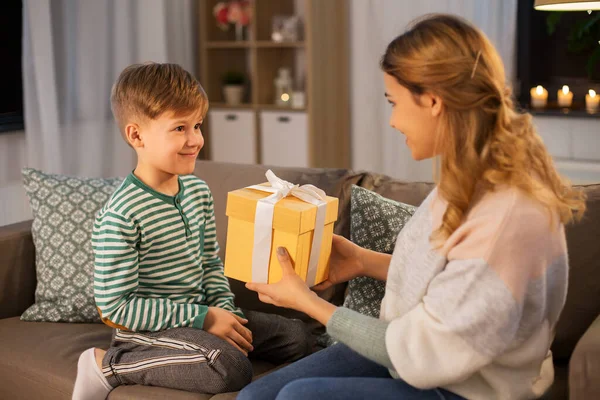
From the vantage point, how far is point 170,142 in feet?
6.09

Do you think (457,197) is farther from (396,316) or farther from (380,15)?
(380,15)

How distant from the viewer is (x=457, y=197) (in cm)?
133

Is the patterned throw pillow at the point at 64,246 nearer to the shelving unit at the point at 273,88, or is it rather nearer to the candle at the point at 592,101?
the shelving unit at the point at 273,88

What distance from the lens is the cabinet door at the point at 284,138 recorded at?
14.5 ft

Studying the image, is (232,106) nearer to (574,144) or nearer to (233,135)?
(233,135)

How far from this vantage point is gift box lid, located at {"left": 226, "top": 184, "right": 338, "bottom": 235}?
1612mm

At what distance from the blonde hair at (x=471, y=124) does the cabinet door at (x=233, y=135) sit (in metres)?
3.25

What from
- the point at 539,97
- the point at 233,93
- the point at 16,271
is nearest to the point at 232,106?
the point at 233,93

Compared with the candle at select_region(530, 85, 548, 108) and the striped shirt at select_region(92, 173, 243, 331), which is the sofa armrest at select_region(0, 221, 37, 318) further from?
the candle at select_region(530, 85, 548, 108)

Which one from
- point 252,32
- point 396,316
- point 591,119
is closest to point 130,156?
point 252,32

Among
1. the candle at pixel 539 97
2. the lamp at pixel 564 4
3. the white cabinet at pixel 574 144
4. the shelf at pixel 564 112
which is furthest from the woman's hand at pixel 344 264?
the candle at pixel 539 97

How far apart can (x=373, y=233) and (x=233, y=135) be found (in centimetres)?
277

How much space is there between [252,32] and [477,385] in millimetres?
3482

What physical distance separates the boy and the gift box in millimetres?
202
